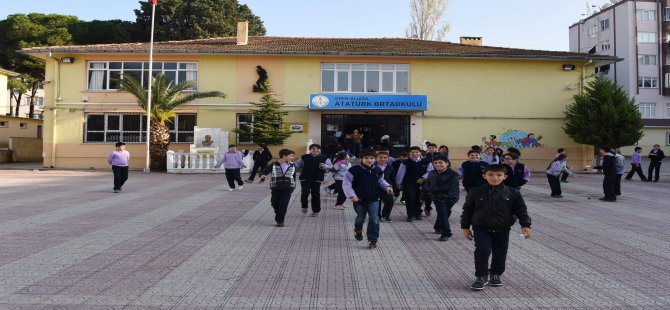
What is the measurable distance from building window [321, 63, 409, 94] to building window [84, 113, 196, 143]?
25.2 ft

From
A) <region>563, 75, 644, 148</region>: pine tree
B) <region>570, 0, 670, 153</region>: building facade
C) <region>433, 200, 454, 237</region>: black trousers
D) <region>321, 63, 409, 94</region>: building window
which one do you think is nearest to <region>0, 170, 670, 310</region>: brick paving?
<region>433, 200, 454, 237</region>: black trousers

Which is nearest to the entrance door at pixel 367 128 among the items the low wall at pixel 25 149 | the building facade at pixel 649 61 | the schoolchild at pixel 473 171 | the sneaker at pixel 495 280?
the schoolchild at pixel 473 171

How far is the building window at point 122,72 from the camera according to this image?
2836 cm

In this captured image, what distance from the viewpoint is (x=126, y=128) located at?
92.9 feet

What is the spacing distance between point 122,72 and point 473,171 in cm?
2389

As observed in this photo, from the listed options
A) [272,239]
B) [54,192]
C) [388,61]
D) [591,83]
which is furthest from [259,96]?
[272,239]

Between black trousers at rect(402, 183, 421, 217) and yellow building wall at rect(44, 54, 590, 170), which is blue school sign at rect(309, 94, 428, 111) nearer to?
yellow building wall at rect(44, 54, 590, 170)

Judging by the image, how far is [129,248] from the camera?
7520mm

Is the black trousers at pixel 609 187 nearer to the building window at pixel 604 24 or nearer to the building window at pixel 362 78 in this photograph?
the building window at pixel 362 78

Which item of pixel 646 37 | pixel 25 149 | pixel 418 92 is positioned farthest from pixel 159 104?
pixel 646 37

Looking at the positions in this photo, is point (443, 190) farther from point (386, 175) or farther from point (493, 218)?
point (493, 218)

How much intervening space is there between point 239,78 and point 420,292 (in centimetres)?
2408

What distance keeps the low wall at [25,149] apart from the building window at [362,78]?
2155 cm

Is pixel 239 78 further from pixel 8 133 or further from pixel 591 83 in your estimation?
pixel 8 133
